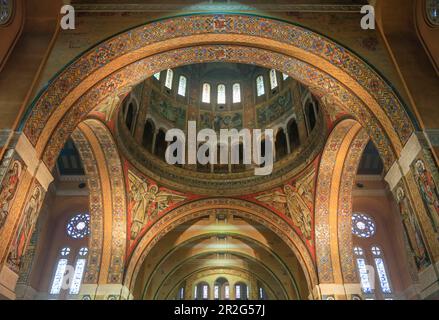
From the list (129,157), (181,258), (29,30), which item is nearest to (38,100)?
(29,30)

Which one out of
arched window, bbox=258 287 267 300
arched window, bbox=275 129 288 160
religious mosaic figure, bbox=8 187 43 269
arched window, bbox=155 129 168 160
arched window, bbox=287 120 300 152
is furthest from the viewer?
arched window, bbox=258 287 267 300

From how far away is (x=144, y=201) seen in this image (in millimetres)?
11906

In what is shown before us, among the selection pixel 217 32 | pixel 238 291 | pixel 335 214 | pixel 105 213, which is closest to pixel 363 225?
pixel 335 214

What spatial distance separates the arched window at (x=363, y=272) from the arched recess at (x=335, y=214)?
327 centimetres

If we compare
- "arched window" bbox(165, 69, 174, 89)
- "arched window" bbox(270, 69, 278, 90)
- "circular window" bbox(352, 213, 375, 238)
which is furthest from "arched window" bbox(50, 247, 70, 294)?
"circular window" bbox(352, 213, 375, 238)

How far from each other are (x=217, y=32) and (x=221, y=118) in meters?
7.70

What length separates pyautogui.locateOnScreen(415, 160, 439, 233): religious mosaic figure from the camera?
4.84 meters

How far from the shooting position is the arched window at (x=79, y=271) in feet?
44.7

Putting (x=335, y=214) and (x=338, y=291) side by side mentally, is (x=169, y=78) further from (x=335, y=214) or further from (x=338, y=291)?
(x=338, y=291)

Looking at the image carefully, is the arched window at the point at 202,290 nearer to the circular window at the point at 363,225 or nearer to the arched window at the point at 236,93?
the circular window at the point at 363,225

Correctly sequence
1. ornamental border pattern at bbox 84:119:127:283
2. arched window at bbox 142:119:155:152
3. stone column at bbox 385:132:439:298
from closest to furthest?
stone column at bbox 385:132:439:298, ornamental border pattern at bbox 84:119:127:283, arched window at bbox 142:119:155:152

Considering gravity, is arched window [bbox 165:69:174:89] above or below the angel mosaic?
above

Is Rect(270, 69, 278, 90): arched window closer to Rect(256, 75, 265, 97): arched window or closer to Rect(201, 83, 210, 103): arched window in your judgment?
Rect(256, 75, 265, 97): arched window

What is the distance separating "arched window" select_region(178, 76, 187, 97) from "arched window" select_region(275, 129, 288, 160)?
4846 mm
